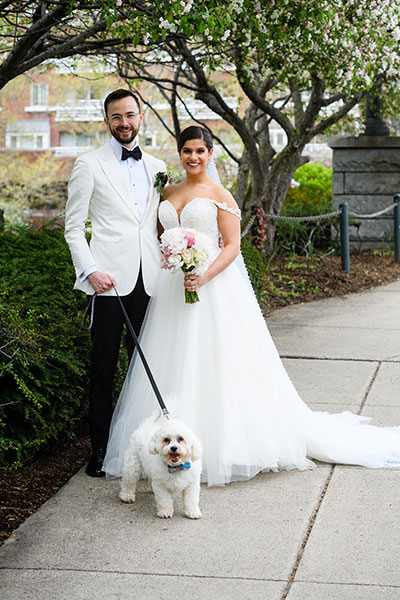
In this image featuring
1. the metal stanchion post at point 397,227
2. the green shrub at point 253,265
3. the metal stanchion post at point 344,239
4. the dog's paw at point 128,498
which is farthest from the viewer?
the metal stanchion post at point 397,227

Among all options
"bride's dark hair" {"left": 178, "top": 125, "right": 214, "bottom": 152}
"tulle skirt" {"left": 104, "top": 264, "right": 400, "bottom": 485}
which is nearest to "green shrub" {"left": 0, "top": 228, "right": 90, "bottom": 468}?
"tulle skirt" {"left": 104, "top": 264, "right": 400, "bottom": 485}

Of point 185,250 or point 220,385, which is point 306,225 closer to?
point 220,385

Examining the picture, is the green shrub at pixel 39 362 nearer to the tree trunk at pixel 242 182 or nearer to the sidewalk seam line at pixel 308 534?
the sidewalk seam line at pixel 308 534

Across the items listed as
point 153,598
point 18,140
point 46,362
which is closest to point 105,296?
point 46,362

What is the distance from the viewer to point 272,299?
38.0 ft

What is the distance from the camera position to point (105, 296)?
510 cm

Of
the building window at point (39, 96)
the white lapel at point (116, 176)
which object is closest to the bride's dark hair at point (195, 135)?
the white lapel at point (116, 176)

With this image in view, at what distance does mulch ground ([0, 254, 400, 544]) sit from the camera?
193 inches

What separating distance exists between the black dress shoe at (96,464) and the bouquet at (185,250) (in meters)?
1.20

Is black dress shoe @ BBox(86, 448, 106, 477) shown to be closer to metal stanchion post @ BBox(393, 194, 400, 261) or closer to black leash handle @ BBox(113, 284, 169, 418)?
black leash handle @ BBox(113, 284, 169, 418)

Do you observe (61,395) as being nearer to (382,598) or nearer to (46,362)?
(46,362)

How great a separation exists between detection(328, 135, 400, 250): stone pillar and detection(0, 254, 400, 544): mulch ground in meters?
0.86

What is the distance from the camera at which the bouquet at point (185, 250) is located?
4898 mm

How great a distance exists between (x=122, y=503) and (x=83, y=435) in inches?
51.3
